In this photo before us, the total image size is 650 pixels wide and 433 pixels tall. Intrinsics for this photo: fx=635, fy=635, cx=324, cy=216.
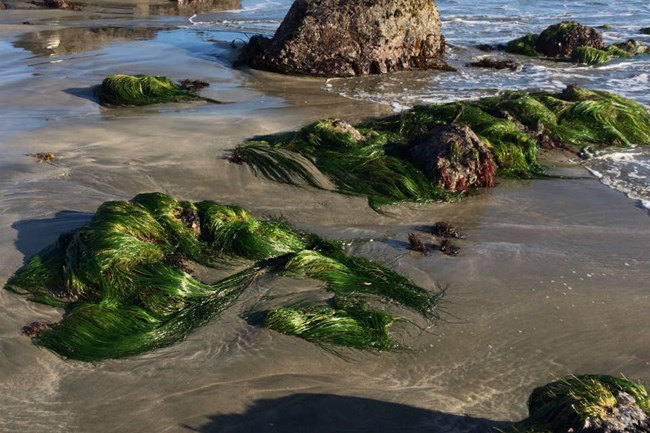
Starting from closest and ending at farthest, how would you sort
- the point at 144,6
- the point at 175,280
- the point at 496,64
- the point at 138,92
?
the point at 175,280, the point at 138,92, the point at 496,64, the point at 144,6

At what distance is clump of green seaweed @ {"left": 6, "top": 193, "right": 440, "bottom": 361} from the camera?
11.5 feet

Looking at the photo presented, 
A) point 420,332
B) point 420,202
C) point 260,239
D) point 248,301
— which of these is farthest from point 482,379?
point 420,202

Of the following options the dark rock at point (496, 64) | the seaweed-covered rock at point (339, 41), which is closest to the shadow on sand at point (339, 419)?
the seaweed-covered rock at point (339, 41)

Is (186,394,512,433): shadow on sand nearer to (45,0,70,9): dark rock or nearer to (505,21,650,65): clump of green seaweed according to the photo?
(505,21,650,65): clump of green seaweed

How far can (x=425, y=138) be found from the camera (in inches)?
246

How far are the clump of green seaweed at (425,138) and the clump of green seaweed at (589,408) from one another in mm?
3051

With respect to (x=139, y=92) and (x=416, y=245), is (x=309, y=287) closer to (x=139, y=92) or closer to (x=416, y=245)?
(x=416, y=245)

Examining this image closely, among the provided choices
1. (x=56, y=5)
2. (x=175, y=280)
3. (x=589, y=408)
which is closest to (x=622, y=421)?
(x=589, y=408)

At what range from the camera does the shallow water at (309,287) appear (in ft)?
9.77

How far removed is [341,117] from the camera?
7.86 m

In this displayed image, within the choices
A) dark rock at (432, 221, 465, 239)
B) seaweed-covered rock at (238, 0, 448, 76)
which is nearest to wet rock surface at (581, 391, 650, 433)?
dark rock at (432, 221, 465, 239)

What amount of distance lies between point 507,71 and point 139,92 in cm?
624

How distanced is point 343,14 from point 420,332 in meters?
7.67

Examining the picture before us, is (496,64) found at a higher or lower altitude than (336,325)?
higher
